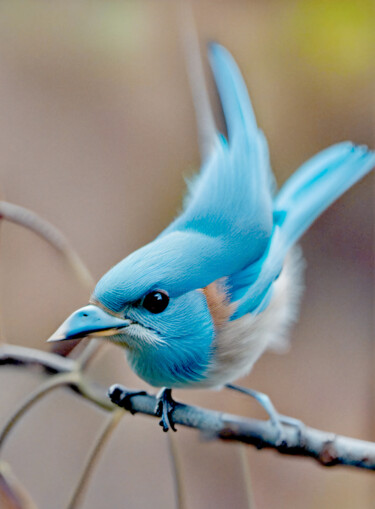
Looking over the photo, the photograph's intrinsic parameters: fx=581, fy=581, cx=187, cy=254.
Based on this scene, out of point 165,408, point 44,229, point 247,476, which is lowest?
point 247,476

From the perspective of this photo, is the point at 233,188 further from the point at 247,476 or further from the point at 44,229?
the point at 247,476

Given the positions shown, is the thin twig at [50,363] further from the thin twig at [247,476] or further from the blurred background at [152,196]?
the thin twig at [247,476]


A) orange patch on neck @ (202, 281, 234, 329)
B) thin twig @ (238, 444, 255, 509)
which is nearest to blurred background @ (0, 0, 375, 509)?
thin twig @ (238, 444, 255, 509)

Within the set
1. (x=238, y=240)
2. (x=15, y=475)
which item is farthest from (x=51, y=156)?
(x=15, y=475)

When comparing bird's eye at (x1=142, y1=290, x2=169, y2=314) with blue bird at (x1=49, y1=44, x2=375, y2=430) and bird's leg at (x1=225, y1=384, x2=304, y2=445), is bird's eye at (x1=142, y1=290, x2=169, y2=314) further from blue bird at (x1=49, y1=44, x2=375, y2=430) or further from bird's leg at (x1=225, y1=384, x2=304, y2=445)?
bird's leg at (x1=225, y1=384, x2=304, y2=445)

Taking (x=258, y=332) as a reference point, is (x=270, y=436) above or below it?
below

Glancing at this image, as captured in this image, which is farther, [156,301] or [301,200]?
[301,200]

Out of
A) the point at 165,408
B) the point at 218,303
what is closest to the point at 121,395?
the point at 165,408
